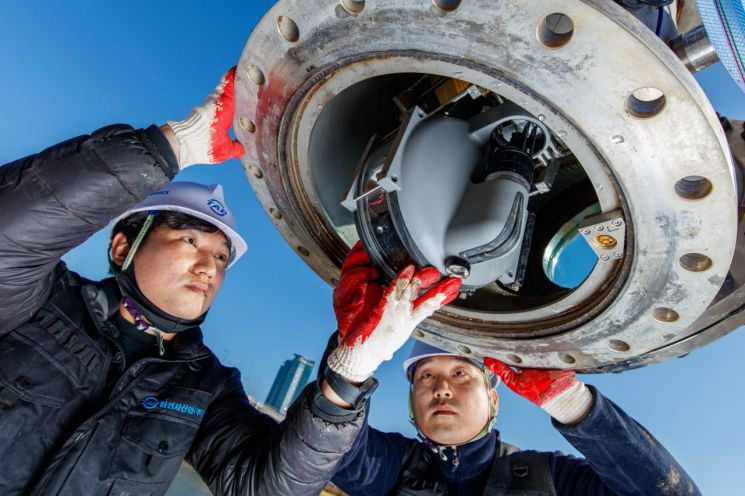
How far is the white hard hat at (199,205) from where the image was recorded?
6.88ft

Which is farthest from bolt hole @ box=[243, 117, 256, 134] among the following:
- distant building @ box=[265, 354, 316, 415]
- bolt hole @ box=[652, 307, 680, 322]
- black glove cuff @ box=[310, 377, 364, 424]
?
distant building @ box=[265, 354, 316, 415]

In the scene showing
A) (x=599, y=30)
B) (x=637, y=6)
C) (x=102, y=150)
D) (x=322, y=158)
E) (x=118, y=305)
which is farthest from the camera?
(x=118, y=305)

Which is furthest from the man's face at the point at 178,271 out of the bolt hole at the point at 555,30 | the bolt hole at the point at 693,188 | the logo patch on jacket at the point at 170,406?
the bolt hole at the point at 693,188

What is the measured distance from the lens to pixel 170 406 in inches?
68.8

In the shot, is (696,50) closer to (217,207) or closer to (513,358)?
(513,358)

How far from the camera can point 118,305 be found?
1.86 m

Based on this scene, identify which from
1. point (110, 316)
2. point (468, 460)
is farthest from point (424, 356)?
point (110, 316)

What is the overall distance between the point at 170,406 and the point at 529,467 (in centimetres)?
157

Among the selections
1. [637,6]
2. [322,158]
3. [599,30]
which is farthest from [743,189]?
[322,158]

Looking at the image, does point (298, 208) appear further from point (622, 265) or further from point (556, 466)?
point (556, 466)

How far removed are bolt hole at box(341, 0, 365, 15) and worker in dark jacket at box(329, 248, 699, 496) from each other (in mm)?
833

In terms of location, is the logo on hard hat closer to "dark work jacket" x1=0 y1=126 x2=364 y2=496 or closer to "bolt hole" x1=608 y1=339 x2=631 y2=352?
"dark work jacket" x1=0 y1=126 x2=364 y2=496

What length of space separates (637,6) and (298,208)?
3.48ft

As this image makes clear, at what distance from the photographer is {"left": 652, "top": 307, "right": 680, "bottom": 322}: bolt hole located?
44.3 inches
